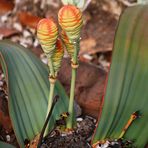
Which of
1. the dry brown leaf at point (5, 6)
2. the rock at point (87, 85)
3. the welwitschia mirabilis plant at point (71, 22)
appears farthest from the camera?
the dry brown leaf at point (5, 6)

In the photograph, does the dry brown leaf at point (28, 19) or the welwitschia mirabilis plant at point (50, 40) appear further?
the dry brown leaf at point (28, 19)

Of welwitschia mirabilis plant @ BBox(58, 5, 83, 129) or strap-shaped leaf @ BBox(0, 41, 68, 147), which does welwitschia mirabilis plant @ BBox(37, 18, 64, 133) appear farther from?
strap-shaped leaf @ BBox(0, 41, 68, 147)

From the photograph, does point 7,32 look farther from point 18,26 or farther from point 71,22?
point 71,22

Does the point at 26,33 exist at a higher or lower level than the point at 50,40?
lower

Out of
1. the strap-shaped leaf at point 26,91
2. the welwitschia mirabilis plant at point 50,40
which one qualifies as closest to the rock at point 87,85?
the strap-shaped leaf at point 26,91

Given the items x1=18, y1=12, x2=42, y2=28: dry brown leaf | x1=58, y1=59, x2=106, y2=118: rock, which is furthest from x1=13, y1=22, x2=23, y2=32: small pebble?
x1=58, y1=59, x2=106, y2=118: rock

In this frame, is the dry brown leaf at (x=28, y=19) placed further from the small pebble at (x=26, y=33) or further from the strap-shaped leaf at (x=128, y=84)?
the strap-shaped leaf at (x=128, y=84)

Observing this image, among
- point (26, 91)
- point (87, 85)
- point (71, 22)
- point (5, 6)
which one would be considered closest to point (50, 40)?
point (71, 22)
